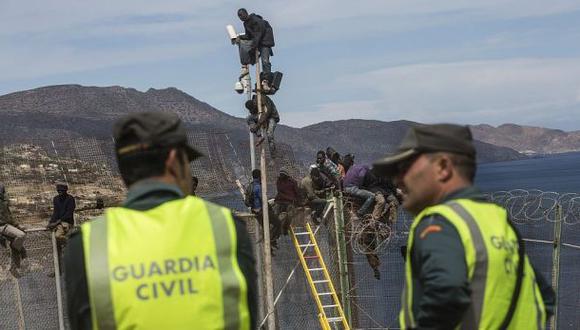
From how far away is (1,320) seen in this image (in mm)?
14750

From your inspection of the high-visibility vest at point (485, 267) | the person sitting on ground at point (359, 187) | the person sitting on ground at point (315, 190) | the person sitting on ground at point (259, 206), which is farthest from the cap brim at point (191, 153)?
the person sitting on ground at point (315, 190)

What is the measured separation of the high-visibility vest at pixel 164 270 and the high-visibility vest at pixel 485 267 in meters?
0.70

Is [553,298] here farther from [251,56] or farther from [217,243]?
[251,56]

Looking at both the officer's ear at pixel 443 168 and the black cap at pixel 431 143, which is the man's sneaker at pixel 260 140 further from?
the officer's ear at pixel 443 168

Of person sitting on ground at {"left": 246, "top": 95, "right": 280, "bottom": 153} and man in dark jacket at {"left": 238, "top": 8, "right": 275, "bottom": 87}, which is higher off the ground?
man in dark jacket at {"left": 238, "top": 8, "right": 275, "bottom": 87}

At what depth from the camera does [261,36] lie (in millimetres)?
15594

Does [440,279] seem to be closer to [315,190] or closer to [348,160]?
[315,190]

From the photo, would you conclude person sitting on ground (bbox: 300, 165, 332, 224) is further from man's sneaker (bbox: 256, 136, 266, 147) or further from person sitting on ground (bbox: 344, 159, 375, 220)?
man's sneaker (bbox: 256, 136, 266, 147)

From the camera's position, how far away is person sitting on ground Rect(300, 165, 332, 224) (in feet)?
49.6

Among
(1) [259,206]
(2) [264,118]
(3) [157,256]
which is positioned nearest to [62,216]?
(1) [259,206]

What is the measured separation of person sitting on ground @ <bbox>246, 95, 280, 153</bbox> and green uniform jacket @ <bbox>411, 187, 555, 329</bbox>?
1132cm

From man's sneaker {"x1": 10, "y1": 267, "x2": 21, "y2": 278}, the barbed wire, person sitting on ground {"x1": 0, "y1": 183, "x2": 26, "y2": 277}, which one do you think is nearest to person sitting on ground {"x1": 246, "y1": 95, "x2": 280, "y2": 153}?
person sitting on ground {"x1": 0, "y1": 183, "x2": 26, "y2": 277}

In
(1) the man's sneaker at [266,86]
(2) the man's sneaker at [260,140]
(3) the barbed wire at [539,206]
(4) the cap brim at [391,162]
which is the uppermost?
(1) the man's sneaker at [266,86]

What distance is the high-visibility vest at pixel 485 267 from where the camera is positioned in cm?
386
